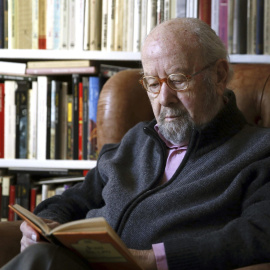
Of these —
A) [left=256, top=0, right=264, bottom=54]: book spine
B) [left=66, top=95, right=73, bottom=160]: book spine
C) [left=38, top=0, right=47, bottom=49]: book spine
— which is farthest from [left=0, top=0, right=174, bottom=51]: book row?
[left=256, top=0, right=264, bottom=54]: book spine

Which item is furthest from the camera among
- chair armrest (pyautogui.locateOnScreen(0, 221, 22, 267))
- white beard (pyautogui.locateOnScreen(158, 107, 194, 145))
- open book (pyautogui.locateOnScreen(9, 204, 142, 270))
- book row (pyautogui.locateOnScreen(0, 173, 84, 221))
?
book row (pyautogui.locateOnScreen(0, 173, 84, 221))

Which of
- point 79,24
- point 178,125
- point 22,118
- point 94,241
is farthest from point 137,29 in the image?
point 94,241

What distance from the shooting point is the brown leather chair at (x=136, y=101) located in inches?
68.4

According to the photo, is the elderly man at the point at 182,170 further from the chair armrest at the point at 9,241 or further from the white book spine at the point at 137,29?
the white book spine at the point at 137,29

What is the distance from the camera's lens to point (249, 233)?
1226mm

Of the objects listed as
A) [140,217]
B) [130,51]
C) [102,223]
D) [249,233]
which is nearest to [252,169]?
[249,233]

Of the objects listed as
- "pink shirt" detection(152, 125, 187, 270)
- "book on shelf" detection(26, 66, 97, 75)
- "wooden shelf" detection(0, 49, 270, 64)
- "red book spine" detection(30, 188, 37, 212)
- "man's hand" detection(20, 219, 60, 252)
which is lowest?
"red book spine" detection(30, 188, 37, 212)

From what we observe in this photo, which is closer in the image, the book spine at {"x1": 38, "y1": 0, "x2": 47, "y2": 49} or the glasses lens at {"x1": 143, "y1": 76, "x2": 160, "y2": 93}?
the glasses lens at {"x1": 143, "y1": 76, "x2": 160, "y2": 93}

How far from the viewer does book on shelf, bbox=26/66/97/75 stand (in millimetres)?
2139

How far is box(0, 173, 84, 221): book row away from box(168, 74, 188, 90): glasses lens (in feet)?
2.73

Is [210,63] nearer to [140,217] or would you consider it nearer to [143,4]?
[140,217]

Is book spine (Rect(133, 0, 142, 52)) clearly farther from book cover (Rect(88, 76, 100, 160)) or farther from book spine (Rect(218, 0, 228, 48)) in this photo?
book spine (Rect(218, 0, 228, 48))

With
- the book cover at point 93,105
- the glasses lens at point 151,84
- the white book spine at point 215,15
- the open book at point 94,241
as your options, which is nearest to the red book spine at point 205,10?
the white book spine at point 215,15

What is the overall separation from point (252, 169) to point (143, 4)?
0.99m
